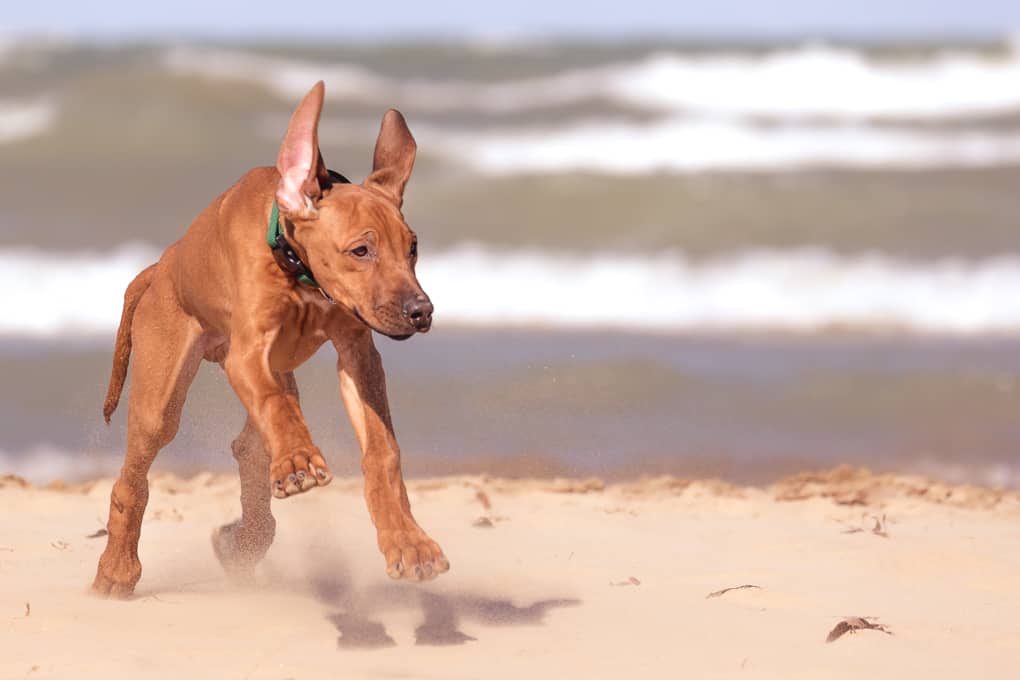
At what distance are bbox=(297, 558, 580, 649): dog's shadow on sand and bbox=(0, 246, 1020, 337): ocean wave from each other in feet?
20.6

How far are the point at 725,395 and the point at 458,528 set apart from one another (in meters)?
3.08

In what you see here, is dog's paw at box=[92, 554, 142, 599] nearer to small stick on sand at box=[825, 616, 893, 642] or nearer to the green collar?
the green collar

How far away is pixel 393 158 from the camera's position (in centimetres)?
532

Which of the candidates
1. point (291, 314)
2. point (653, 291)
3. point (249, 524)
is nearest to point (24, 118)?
point (653, 291)

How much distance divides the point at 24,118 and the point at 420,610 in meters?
16.7

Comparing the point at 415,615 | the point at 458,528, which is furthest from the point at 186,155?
the point at 415,615

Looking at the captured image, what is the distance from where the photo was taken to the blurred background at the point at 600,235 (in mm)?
8969

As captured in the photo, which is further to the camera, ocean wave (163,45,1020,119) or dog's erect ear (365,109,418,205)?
ocean wave (163,45,1020,119)

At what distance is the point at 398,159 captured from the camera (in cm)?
533

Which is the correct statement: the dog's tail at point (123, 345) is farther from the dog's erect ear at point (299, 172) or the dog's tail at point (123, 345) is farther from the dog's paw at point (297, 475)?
the dog's paw at point (297, 475)

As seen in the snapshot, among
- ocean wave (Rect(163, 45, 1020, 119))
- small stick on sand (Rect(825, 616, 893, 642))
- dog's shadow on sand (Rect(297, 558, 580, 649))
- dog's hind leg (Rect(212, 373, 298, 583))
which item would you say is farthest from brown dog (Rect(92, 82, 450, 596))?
ocean wave (Rect(163, 45, 1020, 119))

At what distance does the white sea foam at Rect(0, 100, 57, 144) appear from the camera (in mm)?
20281

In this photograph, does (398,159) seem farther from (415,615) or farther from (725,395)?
(725,395)

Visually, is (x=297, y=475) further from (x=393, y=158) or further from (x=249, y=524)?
(x=249, y=524)
